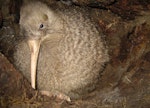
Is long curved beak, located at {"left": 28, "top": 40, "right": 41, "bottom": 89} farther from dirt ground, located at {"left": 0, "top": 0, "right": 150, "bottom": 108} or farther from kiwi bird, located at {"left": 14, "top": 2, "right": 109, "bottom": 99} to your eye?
dirt ground, located at {"left": 0, "top": 0, "right": 150, "bottom": 108}

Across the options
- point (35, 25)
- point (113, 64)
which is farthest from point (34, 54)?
point (113, 64)

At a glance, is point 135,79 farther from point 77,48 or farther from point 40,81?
point 40,81

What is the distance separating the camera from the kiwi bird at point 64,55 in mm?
2428

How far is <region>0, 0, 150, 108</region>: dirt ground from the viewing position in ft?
7.15

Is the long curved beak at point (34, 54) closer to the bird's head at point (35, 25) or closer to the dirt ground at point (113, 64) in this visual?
the bird's head at point (35, 25)

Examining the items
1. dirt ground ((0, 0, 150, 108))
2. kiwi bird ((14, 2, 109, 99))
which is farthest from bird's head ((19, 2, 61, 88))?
dirt ground ((0, 0, 150, 108))

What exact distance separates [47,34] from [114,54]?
0.66 m

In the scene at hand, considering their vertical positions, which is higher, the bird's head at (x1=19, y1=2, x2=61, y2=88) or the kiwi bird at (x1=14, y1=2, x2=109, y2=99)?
the bird's head at (x1=19, y1=2, x2=61, y2=88)

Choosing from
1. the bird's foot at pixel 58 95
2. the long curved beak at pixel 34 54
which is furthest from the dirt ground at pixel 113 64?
the long curved beak at pixel 34 54

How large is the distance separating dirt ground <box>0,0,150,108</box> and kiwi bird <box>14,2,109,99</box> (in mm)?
133

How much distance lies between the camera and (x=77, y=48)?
2.55 metres

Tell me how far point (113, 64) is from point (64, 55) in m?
0.46

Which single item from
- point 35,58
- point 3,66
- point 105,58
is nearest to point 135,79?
point 105,58

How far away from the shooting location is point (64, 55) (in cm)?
254
